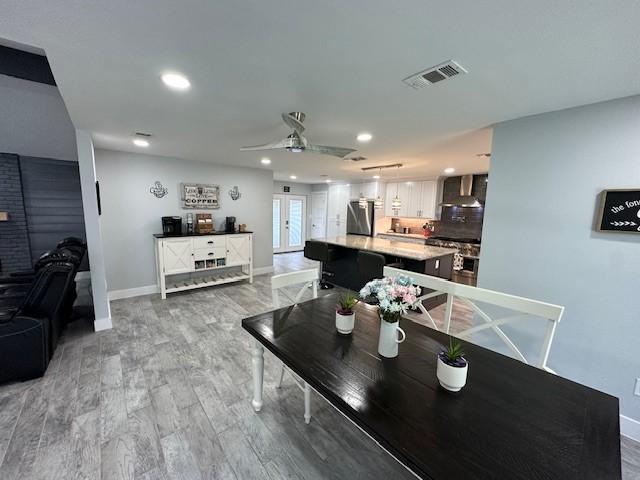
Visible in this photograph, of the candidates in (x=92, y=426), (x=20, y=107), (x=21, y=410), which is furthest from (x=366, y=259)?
(x=20, y=107)

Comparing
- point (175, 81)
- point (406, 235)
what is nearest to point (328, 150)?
point (175, 81)

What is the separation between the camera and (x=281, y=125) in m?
2.51

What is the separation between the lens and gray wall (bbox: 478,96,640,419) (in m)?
1.78

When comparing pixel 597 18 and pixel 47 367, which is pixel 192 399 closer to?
pixel 47 367

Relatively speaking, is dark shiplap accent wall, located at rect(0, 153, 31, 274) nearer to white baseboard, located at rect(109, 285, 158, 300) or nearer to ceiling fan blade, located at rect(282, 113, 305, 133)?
white baseboard, located at rect(109, 285, 158, 300)

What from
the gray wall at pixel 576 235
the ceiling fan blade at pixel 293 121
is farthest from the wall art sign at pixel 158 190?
the gray wall at pixel 576 235

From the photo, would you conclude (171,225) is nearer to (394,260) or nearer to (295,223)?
(394,260)

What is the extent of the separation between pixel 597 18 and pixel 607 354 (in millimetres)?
2157

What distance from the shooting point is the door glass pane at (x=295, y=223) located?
28.4 feet

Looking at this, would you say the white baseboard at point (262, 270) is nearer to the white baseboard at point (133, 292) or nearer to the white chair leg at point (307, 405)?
the white baseboard at point (133, 292)

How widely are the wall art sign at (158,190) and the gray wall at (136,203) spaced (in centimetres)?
5

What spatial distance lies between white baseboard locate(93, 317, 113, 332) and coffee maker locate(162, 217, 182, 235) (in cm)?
162

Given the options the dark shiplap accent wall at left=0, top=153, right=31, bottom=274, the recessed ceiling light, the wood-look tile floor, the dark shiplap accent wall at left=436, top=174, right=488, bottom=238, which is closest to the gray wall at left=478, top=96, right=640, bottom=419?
the wood-look tile floor

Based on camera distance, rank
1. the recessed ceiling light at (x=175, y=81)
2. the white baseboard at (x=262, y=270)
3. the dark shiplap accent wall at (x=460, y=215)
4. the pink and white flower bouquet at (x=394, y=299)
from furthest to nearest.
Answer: the white baseboard at (x=262, y=270) < the dark shiplap accent wall at (x=460, y=215) < the recessed ceiling light at (x=175, y=81) < the pink and white flower bouquet at (x=394, y=299)
